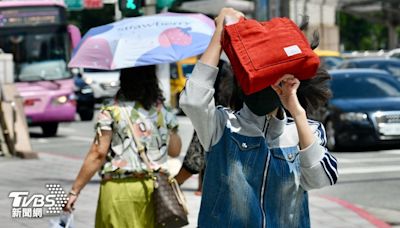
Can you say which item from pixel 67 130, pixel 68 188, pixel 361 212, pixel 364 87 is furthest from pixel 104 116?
pixel 67 130

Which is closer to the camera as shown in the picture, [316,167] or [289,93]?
[289,93]

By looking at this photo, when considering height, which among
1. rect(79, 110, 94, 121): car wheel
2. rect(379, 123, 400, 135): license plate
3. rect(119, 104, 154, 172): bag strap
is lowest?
rect(79, 110, 94, 121): car wheel

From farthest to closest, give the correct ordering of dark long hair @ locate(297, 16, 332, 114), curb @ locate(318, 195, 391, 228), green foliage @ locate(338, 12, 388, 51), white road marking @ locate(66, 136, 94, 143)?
green foliage @ locate(338, 12, 388, 51) < white road marking @ locate(66, 136, 94, 143) < curb @ locate(318, 195, 391, 228) < dark long hair @ locate(297, 16, 332, 114)

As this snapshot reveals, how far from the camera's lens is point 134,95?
626 cm

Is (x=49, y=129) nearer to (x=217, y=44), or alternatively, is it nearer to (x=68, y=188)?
(x=68, y=188)

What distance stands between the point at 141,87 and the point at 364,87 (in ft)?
43.3

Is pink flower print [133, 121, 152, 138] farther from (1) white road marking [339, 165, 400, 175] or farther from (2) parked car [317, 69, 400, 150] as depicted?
(2) parked car [317, 69, 400, 150]

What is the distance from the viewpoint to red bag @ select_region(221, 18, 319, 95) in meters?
3.71

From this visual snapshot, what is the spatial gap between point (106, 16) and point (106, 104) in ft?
181

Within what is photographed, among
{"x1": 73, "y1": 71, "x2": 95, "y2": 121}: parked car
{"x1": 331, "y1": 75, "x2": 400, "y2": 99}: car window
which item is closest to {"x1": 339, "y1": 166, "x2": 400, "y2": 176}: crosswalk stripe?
{"x1": 331, "y1": 75, "x2": 400, "y2": 99}: car window

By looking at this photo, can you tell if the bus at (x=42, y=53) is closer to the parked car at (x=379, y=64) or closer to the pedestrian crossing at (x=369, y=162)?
the parked car at (x=379, y=64)

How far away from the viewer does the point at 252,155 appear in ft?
13.0

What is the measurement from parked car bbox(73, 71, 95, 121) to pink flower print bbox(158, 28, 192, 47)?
23536 millimetres

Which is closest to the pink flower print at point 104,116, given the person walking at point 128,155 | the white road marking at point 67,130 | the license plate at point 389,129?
the person walking at point 128,155
